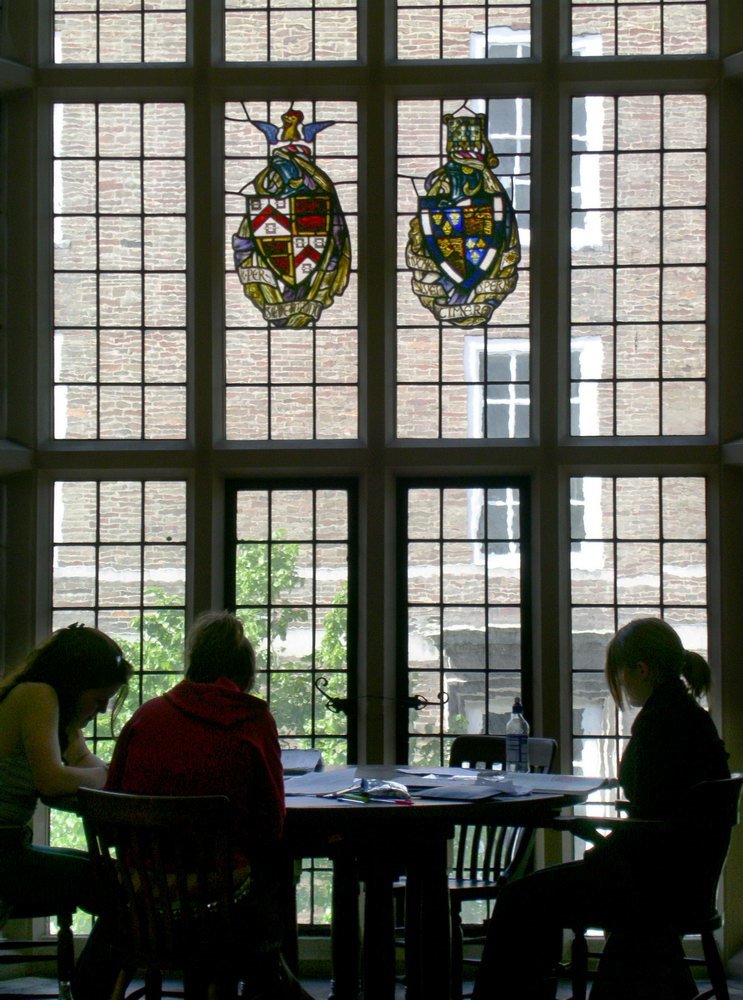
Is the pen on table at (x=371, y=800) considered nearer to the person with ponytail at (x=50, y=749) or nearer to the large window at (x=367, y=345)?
the person with ponytail at (x=50, y=749)

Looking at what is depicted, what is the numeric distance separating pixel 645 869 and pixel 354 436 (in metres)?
2.59

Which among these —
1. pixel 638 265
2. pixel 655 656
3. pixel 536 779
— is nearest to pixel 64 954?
pixel 536 779

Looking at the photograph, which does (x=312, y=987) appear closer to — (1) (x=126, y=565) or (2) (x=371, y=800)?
(2) (x=371, y=800)

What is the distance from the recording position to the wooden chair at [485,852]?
414cm

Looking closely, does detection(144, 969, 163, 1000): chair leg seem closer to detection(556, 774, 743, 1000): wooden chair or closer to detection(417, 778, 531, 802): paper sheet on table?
detection(417, 778, 531, 802): paper sheet on table

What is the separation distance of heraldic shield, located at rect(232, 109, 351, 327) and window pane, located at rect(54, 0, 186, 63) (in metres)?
0.78

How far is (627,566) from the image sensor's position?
547 cm

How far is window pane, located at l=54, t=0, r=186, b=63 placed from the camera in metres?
5.60

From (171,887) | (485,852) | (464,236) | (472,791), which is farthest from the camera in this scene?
(464,236)

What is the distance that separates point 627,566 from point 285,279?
1.96 metres

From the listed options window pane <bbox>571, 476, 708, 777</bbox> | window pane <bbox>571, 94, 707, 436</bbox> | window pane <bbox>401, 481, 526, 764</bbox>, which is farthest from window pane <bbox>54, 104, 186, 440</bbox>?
window pane <bbox>571, 476, 708, 777</bbox>

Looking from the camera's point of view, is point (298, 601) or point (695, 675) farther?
point (298, 601)

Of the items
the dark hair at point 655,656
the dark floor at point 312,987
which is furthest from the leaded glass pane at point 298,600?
the dark hair at point 655,656

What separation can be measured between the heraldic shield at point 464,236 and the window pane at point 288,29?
2.20 feet
